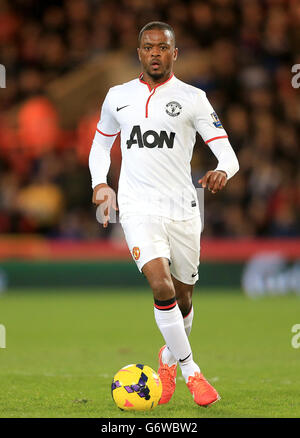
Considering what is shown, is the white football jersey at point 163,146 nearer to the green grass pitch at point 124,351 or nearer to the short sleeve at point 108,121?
the short sleeve at point 108,121

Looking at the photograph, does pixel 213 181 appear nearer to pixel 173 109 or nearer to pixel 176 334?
pixel 173 109

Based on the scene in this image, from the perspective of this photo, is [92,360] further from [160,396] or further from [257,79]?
[257,79]

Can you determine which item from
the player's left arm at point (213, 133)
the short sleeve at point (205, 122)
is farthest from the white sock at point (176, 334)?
the short sleeve at point (205, 122)

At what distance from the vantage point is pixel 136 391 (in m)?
5.85

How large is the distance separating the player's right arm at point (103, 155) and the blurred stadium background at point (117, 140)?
306 inches

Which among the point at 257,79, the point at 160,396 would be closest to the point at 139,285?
the point at 257,79

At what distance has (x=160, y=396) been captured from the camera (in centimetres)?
598

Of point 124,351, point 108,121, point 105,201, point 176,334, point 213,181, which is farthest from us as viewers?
point 124,351

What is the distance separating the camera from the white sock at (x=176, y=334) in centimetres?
601

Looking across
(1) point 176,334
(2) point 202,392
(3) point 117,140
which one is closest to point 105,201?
(1) point 176,334

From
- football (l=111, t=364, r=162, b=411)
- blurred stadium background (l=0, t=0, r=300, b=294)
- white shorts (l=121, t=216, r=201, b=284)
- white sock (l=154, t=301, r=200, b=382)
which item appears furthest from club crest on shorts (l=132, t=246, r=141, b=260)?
blurred stadium background (l=0, t=0, r=300, b=294)

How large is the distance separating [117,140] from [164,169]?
8.75 m

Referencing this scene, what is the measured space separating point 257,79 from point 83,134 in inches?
127

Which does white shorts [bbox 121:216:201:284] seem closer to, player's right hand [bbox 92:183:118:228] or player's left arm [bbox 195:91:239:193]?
player's right hand [bbox 92:183:118:228]
